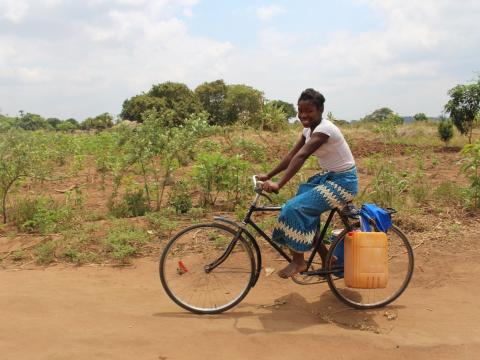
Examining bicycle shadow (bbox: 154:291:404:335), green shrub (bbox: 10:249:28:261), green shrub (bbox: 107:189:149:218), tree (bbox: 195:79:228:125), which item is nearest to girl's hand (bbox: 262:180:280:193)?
bicycle shadow (bbox: 154:291:404:335)

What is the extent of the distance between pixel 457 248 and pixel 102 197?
5.86 metres

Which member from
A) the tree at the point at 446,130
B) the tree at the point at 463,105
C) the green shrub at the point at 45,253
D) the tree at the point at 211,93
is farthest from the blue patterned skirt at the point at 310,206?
the tree at the point at 211,93

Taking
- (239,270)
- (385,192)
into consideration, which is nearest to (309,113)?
(239,270)

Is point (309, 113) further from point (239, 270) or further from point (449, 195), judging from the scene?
point (449, 195)

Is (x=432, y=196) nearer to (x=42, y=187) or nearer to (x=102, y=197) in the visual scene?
(x=102, y=197)

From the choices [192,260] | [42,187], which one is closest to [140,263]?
[192,260]

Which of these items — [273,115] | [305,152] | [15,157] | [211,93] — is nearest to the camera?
[305,152]

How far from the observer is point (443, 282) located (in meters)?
4.87

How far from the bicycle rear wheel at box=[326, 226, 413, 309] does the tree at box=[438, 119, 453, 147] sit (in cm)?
1427

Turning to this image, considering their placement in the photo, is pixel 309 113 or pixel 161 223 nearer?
pixel 309 113

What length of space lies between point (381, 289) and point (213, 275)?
1.60 meters

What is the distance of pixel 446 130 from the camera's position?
701 inches

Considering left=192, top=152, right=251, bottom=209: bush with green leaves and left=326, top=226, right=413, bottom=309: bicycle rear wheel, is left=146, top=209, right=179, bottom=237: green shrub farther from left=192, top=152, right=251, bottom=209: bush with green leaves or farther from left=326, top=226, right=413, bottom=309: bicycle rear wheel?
left=326, top=226, right=413, bottom=309: bicycle rear wheel

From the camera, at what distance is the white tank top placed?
3.90 meters
